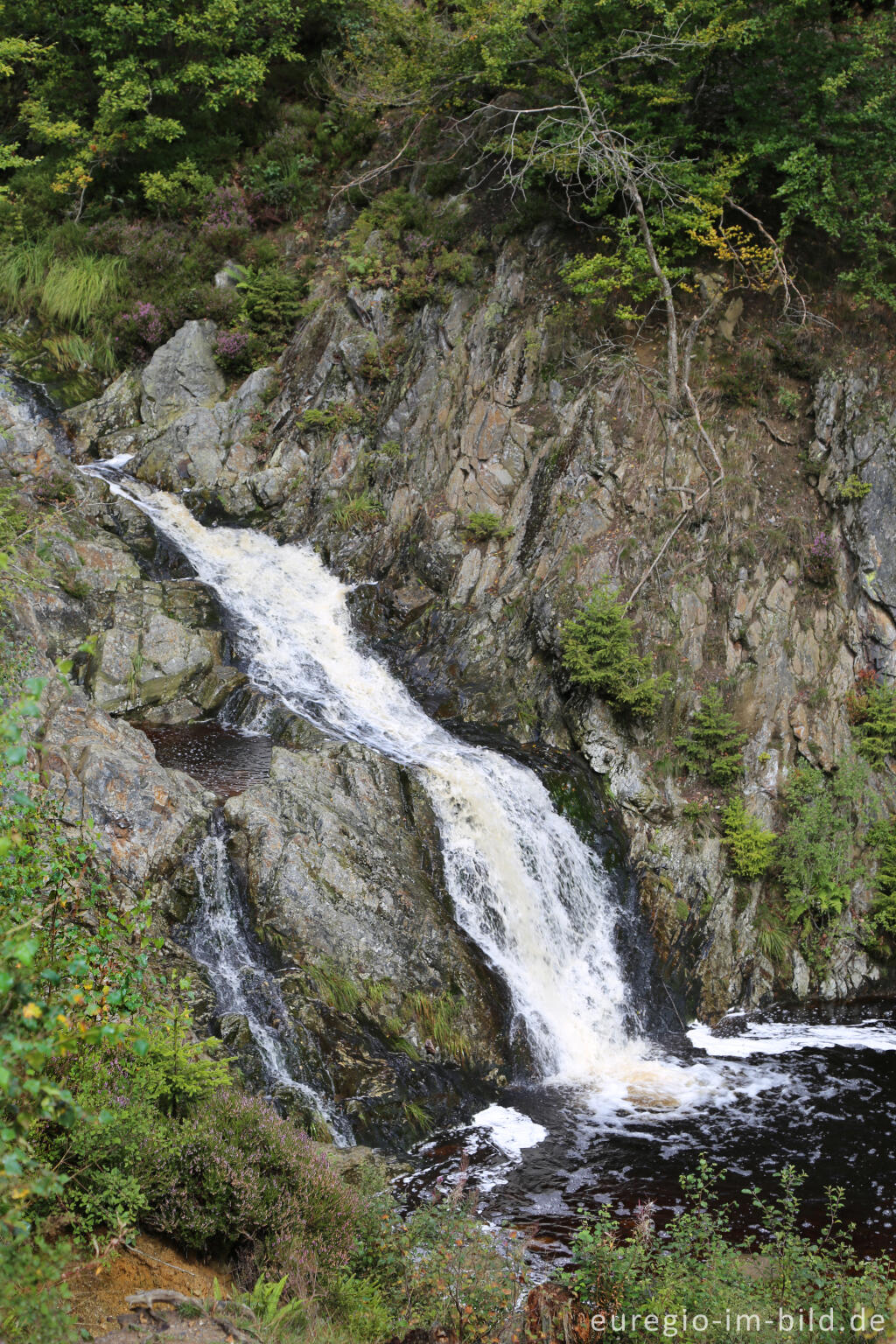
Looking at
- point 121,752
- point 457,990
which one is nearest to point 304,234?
point 121,752

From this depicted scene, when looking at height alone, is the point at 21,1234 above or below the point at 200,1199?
above

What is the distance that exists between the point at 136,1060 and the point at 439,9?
20.9 meters

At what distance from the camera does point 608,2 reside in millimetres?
13227

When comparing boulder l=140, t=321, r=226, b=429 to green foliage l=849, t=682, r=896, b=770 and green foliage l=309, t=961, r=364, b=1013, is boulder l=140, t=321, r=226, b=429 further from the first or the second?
green foliage l=849, t=682, r=896, b=770

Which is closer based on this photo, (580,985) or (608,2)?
(580,985)

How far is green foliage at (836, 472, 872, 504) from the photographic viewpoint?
1344cm

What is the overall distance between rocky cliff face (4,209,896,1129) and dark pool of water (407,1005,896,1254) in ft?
3.22

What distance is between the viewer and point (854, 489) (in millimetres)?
13461

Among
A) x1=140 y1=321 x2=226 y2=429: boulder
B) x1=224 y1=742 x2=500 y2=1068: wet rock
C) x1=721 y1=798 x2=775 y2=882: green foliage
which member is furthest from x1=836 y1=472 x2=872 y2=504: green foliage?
x1=140 y1=321 x2=226 y2=429: boulder

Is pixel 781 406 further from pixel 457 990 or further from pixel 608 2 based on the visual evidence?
pixel 457 990

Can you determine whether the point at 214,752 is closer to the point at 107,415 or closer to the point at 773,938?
the point at 773,938

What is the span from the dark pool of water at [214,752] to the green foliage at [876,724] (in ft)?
27.6

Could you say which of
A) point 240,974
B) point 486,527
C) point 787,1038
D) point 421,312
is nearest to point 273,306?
point 421,312

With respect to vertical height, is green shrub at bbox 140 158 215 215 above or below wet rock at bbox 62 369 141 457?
above
